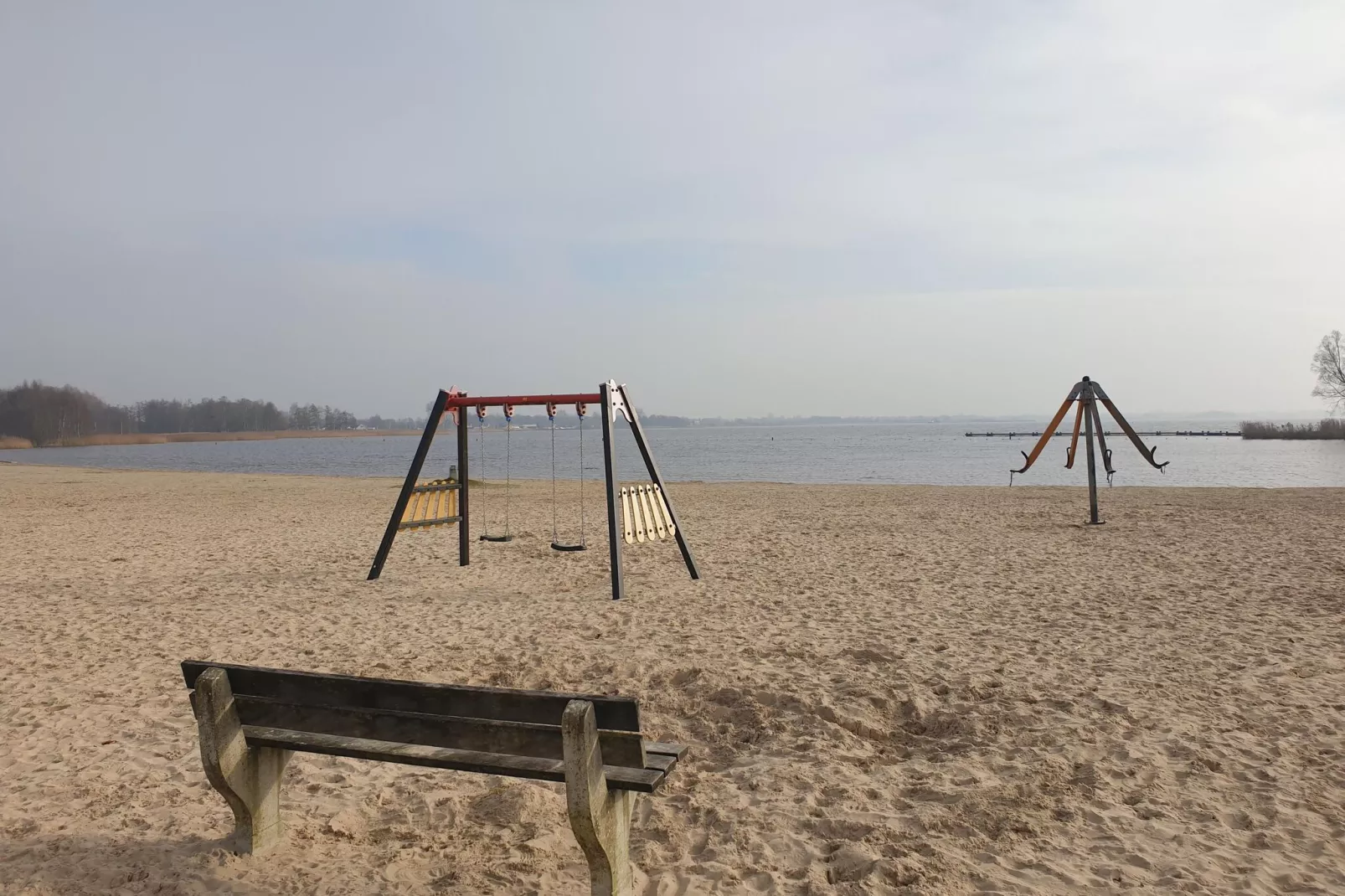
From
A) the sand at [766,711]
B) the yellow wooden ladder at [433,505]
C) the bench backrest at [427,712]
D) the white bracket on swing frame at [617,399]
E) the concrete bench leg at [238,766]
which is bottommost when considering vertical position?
the sand at [766,711]

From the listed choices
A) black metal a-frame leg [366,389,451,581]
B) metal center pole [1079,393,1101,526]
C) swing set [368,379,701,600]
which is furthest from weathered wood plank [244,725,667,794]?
metal center pole [1079,393,1101,526]

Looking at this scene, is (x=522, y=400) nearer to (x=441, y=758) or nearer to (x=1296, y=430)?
(x=441, y=758)

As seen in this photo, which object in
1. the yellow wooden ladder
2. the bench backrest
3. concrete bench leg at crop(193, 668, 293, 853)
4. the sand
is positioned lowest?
the sand

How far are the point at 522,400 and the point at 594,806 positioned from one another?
22.8 ft

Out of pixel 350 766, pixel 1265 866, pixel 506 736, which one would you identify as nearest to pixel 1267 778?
pixel 1265 866

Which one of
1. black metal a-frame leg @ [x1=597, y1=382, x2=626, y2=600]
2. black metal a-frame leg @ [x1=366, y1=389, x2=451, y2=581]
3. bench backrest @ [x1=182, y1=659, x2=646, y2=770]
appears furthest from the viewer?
black metal a-frame leg @ [x1=366, y1=389, x2=451, y2=581]

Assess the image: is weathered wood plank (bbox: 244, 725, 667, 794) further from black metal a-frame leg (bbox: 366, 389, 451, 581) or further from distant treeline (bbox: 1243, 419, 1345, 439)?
distant treeline (bbox: 1243, 419, 1345, 439)

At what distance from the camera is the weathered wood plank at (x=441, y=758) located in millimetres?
2752

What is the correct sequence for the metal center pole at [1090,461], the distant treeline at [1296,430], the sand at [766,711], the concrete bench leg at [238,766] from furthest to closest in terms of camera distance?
the distant treeline at [1296,430] → the metal center pole at [1090,461] → the sand at [766,711] → the concrete bench leg at [238,766]

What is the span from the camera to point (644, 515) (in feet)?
30.0

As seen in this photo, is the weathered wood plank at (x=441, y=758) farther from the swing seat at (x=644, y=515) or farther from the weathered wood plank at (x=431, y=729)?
the swing seat at (x=644, y=515)

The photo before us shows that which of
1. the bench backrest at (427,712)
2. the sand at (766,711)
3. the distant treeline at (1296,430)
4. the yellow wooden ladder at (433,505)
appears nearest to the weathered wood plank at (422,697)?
the bench backrest at (427,712)

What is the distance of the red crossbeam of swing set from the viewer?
29.5 ft

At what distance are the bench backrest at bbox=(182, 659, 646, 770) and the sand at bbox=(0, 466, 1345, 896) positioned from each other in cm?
63
